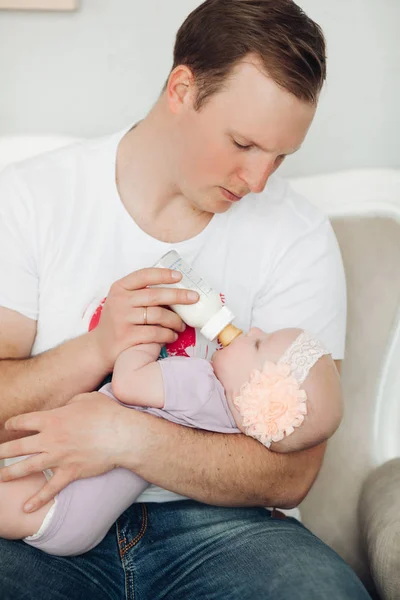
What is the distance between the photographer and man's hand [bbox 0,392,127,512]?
4.17 ft

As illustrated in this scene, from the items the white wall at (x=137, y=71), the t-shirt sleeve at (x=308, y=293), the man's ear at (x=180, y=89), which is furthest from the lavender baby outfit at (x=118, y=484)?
the white wall at (x=137, y=71)

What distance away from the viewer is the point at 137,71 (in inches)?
74.7

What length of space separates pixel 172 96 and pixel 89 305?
469 millimetres

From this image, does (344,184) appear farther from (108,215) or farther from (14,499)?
(14,499)

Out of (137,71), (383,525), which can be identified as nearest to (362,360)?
(383,525)

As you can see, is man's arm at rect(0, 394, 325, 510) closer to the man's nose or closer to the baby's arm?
the baby's arm

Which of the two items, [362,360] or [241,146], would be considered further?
[362,360]

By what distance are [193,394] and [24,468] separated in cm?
33

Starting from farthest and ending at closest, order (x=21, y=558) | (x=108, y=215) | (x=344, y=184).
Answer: (x=344, y=184) < (x=108, y=215) < (x=21, y=558)

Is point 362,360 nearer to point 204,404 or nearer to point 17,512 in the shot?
point 204,404

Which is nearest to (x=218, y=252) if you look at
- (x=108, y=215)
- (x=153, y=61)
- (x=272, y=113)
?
(x=108, y=215)

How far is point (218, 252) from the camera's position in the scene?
156 centimetres

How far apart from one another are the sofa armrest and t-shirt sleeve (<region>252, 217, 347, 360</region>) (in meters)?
0.31

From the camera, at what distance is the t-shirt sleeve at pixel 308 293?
1537 mm
